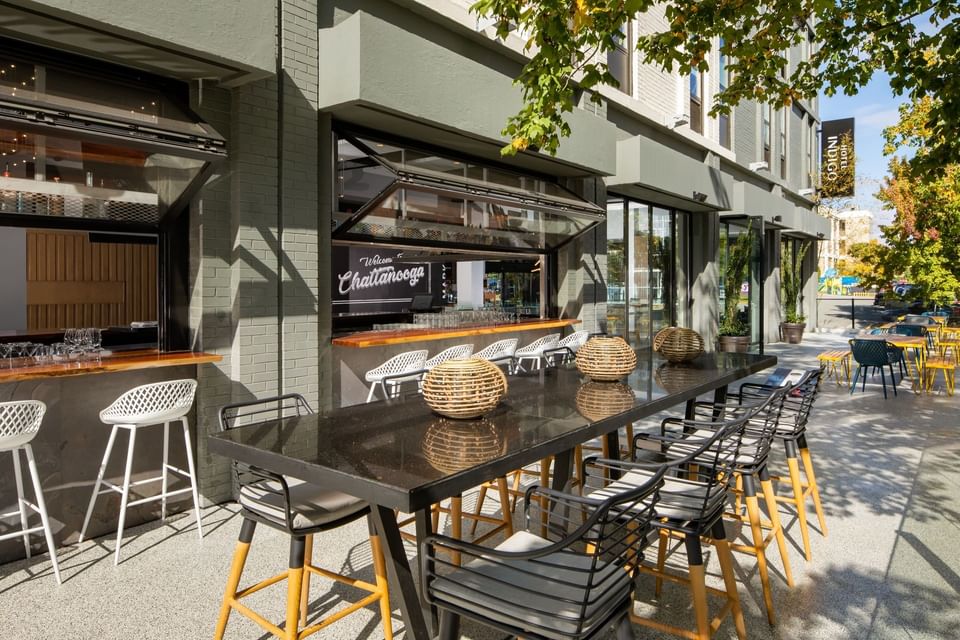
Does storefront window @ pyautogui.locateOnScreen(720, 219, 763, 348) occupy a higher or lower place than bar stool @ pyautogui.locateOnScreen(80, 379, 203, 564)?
higher

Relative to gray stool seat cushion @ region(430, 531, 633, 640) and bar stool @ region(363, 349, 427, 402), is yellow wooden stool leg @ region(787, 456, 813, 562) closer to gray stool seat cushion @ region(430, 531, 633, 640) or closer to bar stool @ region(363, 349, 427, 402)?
gray stool seat cushion @ region(430, 531, 633, 640)

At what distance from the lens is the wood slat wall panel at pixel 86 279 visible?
924 centimetres

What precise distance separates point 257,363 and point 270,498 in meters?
2.57

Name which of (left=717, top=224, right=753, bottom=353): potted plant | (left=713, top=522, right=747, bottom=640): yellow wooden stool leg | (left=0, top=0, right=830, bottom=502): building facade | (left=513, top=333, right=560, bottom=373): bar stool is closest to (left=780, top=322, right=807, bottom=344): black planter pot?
(left=717, top=224, right=753, bottom=353): potted plant

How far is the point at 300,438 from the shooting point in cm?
256

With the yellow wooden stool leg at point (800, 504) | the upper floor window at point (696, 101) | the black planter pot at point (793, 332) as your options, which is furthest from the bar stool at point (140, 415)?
the black planter pot at point (793, 332)

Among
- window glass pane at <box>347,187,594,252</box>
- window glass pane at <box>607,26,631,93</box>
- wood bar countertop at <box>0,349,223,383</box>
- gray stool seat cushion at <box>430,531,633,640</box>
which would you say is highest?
window glass pane at <box>607,26,631,93</box>

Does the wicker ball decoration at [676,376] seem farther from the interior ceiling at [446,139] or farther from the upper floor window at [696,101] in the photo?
the upper floor window at [696,101]

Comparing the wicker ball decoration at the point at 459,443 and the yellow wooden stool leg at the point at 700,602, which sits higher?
the wicker ball decoration at the point at 459,443

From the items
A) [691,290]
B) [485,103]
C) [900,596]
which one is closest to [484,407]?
[900,596]

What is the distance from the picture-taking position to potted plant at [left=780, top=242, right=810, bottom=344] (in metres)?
18.0

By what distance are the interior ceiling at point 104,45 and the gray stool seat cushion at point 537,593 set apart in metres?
3.78

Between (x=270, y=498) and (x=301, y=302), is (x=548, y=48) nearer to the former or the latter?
(x=301, y=302)

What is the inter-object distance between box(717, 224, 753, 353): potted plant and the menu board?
6690 millimetres
